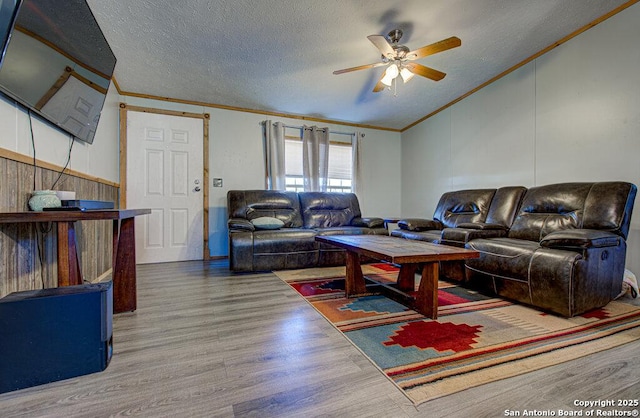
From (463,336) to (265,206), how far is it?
114 inches

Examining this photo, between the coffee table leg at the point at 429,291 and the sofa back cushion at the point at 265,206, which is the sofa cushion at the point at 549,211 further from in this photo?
the sofa back cushion at the point at 265,206

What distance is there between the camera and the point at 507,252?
211cm

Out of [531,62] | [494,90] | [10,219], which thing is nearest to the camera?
[10,219]

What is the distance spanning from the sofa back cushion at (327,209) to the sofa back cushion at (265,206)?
13 centimetres

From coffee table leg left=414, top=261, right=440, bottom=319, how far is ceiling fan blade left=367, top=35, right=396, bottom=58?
1.75 m

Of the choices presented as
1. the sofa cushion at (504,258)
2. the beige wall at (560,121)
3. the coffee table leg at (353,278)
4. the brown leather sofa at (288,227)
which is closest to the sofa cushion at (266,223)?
the brown leather sofa at (288,227)

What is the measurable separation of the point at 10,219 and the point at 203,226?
2.94 metres

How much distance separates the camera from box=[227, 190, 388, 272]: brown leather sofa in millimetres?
3166

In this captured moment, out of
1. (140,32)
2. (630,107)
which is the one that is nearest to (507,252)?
(630,107)

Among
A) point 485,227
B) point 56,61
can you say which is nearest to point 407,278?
point 485,227

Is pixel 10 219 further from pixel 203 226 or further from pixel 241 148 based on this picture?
pixel 241 148

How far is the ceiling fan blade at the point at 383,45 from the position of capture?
2.19 m

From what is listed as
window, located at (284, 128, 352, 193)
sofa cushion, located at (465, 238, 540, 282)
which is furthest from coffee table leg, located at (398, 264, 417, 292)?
window, located at (284, 128, 352, 193)

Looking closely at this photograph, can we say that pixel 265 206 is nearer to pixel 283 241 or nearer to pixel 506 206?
pixel 283 241
